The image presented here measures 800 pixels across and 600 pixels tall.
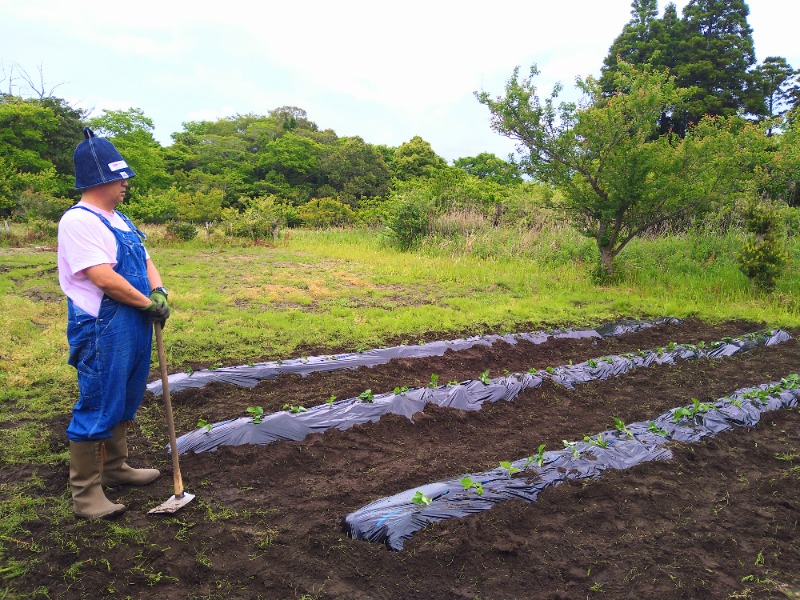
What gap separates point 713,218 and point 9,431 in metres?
14.0

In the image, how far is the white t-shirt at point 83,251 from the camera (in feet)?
7.49

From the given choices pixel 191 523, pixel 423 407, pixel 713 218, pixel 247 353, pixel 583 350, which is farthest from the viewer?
pixel 713 218

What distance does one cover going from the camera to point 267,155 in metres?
31.8

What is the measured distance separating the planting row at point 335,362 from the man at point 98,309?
67.3 inches

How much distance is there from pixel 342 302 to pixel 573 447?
5.26 m

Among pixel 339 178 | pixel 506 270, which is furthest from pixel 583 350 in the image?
pixel 339 178

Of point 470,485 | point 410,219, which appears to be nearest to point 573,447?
point 470,485

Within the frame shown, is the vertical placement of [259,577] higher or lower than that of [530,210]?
lower

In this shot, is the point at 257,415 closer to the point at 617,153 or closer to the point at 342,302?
the point at 342,302

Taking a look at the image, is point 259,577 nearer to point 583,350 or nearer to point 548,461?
point 548,461

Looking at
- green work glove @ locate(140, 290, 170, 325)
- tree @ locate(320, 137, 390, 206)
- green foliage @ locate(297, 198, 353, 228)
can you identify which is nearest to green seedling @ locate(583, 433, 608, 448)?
green work glove @ locate(140, 290, 170, 325)

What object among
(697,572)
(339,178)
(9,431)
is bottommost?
(697,572)

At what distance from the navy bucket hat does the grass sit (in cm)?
173

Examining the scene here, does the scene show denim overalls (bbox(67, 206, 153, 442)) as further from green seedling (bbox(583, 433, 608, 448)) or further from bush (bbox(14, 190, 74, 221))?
bush (bbox(14, 190, 74, 221))
